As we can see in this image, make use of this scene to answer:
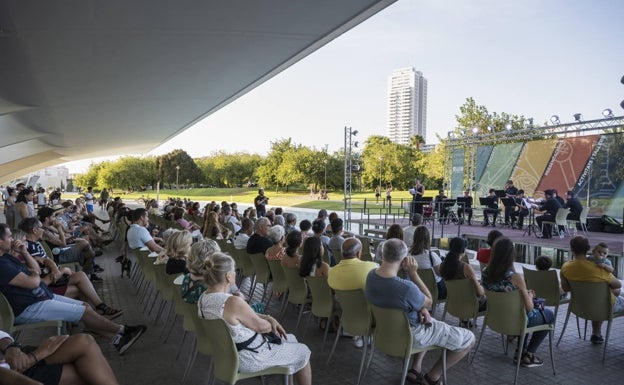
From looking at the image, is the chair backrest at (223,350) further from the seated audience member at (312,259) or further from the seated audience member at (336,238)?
the seated audience member at (336,238)

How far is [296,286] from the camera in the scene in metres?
4.80

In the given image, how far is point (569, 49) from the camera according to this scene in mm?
26422

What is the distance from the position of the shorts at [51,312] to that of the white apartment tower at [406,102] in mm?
185046

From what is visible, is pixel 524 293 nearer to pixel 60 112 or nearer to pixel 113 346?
pixel 113 346

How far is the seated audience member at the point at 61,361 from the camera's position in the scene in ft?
8.11

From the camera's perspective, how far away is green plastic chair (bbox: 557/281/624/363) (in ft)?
13.6

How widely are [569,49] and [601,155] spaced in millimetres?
13955

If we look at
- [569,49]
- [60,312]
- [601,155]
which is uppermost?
[569,49]

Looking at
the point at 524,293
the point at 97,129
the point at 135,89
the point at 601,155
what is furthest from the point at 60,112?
the point at 601,155

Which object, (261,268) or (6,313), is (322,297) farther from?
(6,313)

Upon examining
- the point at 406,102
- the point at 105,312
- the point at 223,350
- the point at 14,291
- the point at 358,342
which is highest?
the point at 406,102

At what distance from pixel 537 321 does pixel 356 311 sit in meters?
1.59

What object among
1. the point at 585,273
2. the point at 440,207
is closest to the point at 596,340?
the point at 585,273

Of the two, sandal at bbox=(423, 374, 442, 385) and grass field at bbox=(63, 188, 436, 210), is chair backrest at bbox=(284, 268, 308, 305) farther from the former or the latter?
grass field at bbox=(63, 188, 436, 210)
